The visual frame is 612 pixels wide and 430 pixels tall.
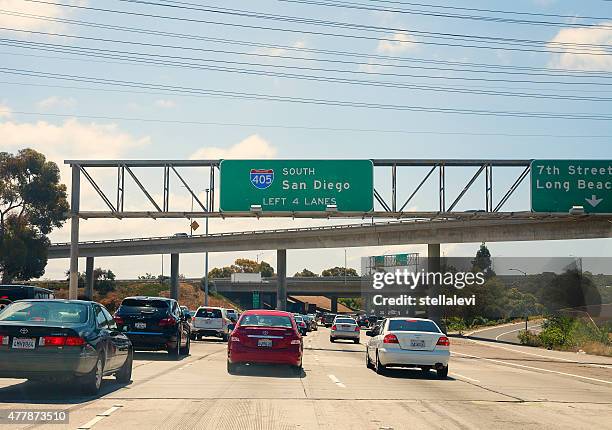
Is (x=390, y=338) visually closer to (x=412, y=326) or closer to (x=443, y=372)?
(x=412, y=326)

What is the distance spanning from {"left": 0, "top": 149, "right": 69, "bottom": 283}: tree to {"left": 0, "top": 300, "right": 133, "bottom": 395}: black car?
63586 mm

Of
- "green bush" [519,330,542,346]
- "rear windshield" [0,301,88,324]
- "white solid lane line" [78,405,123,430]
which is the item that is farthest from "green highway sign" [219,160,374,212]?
"white solid lane line" [78,405,123,430]

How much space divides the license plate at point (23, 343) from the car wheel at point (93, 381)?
3.53 ft

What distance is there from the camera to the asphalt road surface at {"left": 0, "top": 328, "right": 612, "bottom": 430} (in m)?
Result: 12.0

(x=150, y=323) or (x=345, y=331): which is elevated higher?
(x=150, y=323)

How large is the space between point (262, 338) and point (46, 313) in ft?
23.0

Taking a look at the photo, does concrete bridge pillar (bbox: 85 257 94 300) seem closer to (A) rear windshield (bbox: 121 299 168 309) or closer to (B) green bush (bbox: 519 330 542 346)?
(B) green bush (bbox: 519 330 542 346)

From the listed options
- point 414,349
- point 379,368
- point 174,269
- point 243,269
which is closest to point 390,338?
point 414,349

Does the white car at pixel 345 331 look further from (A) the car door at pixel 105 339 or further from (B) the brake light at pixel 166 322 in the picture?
(A) the car door at pixel 105 339

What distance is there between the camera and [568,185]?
4144 cm

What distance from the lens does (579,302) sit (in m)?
91.4

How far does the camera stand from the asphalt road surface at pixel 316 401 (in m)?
12.0

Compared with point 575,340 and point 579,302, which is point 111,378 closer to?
point 575,340

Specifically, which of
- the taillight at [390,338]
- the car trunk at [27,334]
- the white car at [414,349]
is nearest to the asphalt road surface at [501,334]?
the white car at [414,349]
